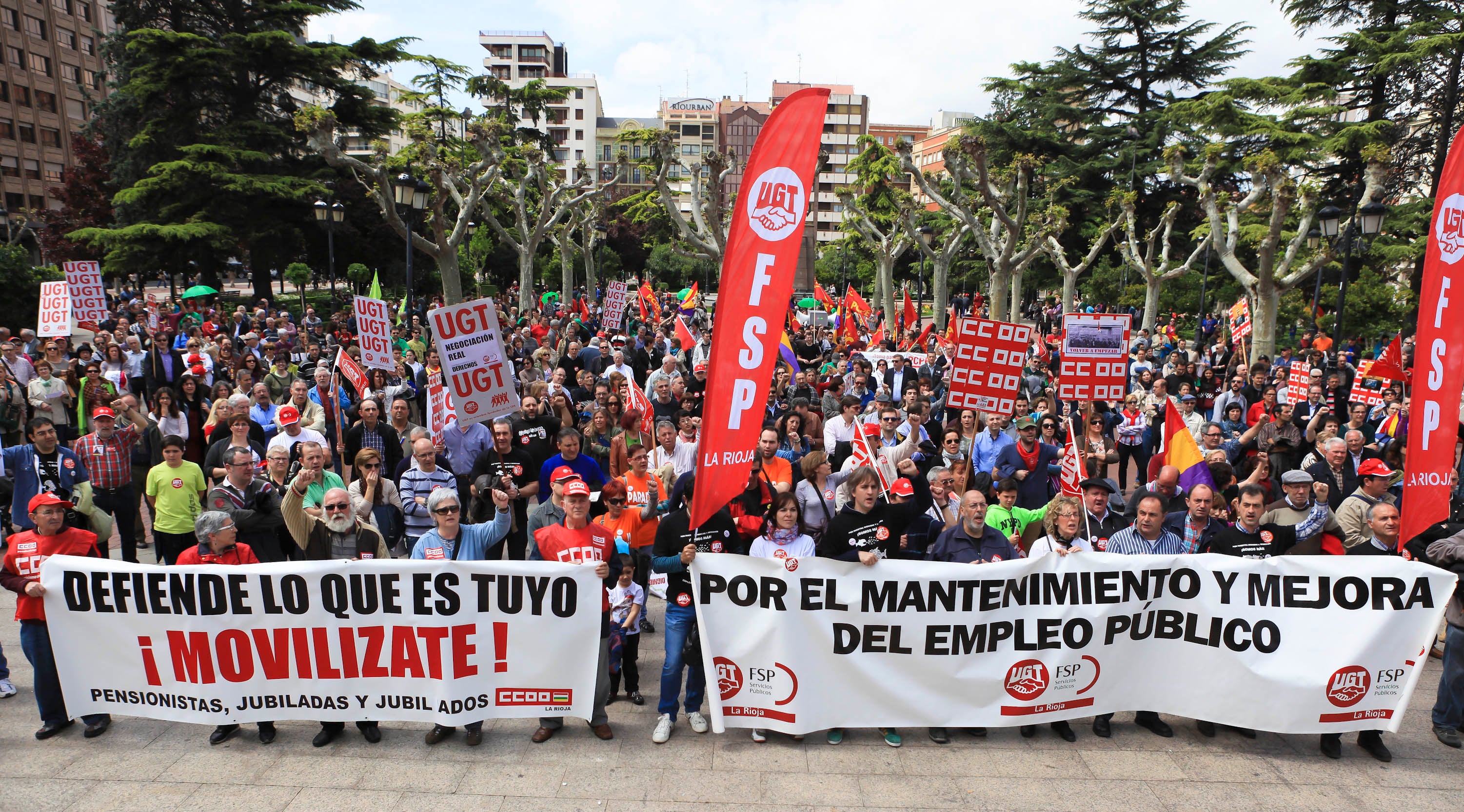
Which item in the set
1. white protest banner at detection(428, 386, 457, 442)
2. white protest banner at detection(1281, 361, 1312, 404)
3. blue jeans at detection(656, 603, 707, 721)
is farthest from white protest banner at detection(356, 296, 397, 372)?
white protest banner at detection(1281, 361, 1312, 404)

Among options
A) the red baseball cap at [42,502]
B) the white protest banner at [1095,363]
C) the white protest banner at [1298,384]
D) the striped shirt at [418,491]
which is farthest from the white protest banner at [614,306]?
the red baseball cap at [42,502]

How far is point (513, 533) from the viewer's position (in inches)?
291

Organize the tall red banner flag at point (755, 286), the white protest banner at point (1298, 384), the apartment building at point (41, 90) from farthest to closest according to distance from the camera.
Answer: the apartment building at point (41, 90) < the white protest banner at point (1298, 384) < the tall red banner flag at point (755, 286)

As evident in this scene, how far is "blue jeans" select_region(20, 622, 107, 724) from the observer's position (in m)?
5.49

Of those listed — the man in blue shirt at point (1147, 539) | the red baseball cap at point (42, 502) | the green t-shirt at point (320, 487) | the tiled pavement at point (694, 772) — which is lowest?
the tiled pavement at point (694, 772)

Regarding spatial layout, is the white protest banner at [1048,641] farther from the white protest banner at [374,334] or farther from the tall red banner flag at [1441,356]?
the white protest banner at [374,334]

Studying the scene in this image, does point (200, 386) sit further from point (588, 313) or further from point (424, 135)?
point (588, 313)

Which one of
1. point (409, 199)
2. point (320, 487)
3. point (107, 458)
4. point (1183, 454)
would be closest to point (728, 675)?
point (320, 487)

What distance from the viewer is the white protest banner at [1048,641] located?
5.42m

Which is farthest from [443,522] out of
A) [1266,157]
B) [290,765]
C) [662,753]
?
[1266,157]

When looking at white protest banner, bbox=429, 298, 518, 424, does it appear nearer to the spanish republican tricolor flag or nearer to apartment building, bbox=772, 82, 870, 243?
the spanish republican tricolor flag

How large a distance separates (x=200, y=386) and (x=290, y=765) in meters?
8.14

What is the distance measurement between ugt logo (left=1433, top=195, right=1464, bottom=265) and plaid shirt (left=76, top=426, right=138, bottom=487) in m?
11.0

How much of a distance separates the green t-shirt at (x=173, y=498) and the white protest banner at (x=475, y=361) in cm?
227
